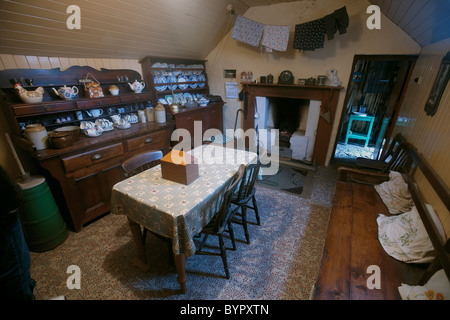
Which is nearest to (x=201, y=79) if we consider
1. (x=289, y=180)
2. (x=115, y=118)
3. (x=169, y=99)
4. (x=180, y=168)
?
(x=169, y=99)

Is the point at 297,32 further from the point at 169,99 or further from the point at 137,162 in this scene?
the point at 137,162

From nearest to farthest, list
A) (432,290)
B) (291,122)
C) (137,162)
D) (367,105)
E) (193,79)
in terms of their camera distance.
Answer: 1. (432,290)
2. (137,162)
3. (193,79)
4. (291,122)
5. (367,105)

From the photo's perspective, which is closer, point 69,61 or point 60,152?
point 60,152

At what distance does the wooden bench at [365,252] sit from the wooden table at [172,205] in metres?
0.82

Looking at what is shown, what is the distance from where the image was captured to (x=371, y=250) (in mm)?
1393

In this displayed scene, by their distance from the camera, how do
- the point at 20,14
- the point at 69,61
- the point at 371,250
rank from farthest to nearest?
1. the point at 69,61
2. the point at 20,14
3. the point at 371,250

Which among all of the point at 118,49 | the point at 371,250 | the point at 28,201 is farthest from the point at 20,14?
the point at 371,250

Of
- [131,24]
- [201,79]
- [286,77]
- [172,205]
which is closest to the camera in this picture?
[172,205]

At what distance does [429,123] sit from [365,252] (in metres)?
1.27

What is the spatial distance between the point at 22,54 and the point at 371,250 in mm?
3403

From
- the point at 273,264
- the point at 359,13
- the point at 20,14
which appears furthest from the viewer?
the point at 359,13

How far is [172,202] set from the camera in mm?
1267

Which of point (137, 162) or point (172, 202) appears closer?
point (172, 202)

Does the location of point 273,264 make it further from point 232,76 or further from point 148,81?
point 232,76
